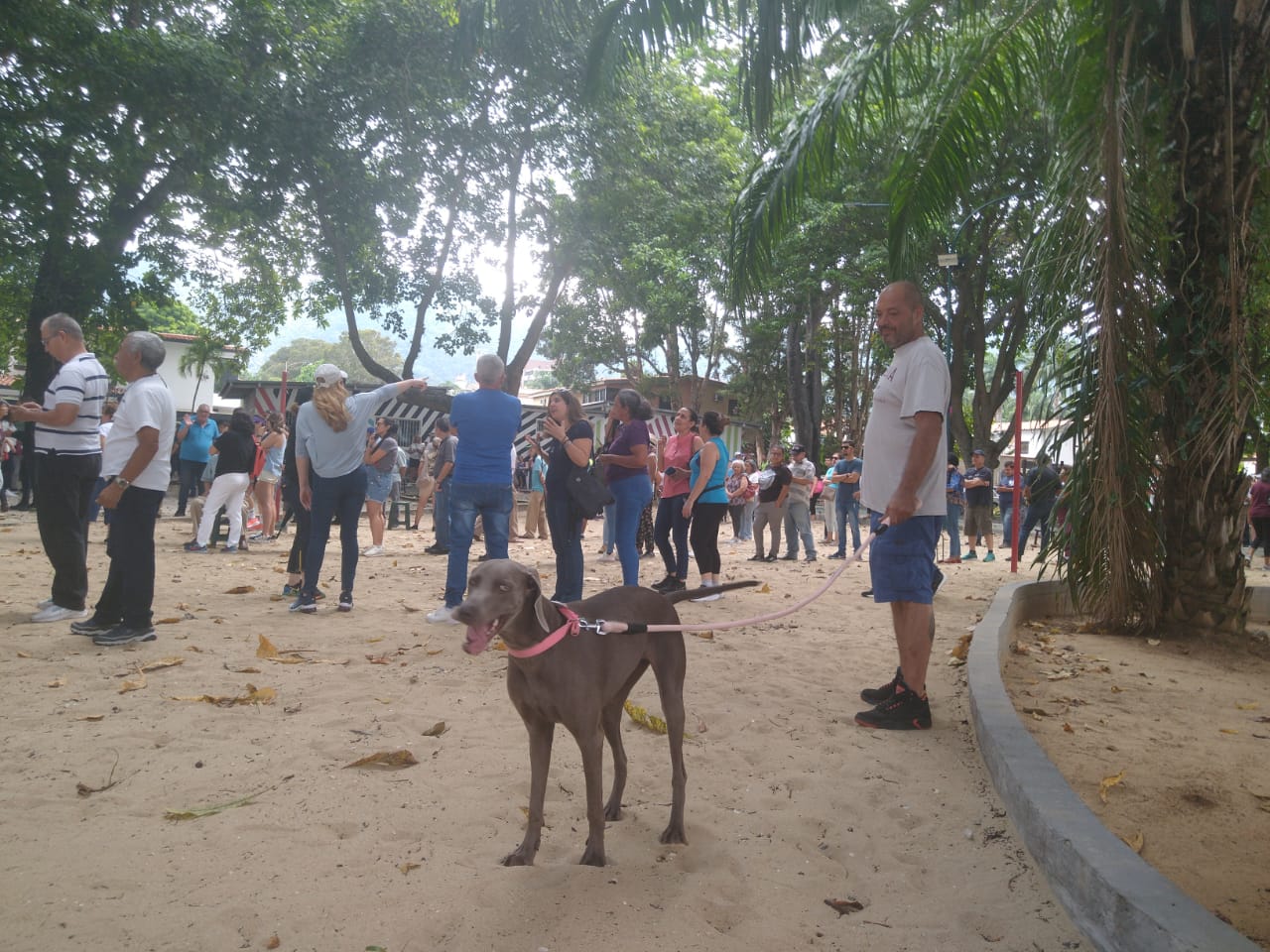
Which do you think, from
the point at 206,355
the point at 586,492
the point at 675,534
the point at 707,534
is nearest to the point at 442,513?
the point at 675,534

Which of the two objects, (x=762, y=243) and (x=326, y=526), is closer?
(x=326, y=526)

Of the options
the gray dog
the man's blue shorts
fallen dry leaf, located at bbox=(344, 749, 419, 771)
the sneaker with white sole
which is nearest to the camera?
the gray dog

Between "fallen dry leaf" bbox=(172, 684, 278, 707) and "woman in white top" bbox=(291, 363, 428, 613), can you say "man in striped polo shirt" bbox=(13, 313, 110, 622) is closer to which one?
"woman in white top" bbox=(291, 363, 428, 613)

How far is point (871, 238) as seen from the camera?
22.9 meters

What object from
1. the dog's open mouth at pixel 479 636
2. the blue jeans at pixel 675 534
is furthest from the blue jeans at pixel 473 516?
the dog's open mouth at pixel 479 636

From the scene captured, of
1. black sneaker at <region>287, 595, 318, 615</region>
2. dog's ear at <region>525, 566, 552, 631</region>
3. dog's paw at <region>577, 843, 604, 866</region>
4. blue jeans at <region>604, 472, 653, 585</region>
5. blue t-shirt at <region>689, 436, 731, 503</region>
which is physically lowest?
dog's paw at <region>577, 843, 604, 866</region>

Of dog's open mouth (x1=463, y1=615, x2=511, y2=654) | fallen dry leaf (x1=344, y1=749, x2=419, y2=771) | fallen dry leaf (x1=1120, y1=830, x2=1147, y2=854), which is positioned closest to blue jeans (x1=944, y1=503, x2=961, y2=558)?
fallen dry leaf (x1=1120, y1=830, x2=1147, y2=854)

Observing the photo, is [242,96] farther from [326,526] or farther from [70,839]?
[70,839]

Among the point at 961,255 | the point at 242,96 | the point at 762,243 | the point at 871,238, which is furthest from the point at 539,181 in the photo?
the point at 762,243

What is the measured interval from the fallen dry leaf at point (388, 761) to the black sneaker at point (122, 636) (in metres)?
2.76

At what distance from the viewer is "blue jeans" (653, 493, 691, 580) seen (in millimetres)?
8742

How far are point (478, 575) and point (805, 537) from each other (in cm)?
1100

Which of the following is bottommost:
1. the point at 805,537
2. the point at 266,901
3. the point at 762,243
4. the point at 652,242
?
the point at 266,901

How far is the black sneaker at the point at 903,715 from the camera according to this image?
14.5 ft
